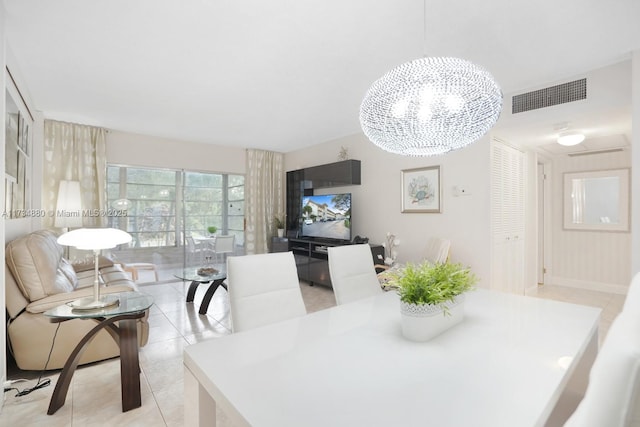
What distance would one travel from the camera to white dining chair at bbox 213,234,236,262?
5555 millimetres

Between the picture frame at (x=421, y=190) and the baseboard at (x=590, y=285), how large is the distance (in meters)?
2.81

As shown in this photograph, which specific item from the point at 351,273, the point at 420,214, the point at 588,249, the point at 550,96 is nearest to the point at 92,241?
the point at 351,273

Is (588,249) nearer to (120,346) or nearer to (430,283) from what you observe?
(430,283)

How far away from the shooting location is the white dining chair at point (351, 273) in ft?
6.83

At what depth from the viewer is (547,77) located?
3020 mm

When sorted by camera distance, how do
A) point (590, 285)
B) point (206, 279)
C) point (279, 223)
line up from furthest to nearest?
point (279, 223) → point (590, 285) → point (206, 279)

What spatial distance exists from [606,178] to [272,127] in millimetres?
5002

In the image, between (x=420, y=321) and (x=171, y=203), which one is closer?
(x=420, y=321)

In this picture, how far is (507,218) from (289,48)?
327 centimetres

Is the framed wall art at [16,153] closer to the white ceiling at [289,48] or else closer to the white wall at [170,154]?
the white ceiling at [289,48]

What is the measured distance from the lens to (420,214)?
168 inches

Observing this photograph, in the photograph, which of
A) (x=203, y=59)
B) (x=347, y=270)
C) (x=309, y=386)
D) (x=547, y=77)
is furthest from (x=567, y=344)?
(x=203, y=59)

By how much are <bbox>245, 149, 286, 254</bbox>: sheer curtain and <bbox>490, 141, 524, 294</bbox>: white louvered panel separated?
13.1 feet

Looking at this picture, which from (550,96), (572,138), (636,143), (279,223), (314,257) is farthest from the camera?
(279,223)
